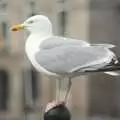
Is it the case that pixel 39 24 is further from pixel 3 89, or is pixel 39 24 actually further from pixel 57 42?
pixel 3 89

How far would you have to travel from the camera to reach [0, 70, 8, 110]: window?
6.32 meters

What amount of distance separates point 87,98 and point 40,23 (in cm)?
515

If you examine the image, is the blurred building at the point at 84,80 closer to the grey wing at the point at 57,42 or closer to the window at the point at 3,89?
the window at the point at 3,89

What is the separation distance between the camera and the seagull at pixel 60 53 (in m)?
1.08

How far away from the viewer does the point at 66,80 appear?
1.11m

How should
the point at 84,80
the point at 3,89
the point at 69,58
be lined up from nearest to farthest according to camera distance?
the point at 69,58 → the point at 84,80 → the point at 3,89

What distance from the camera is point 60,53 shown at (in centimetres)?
111

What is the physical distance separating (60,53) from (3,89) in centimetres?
531

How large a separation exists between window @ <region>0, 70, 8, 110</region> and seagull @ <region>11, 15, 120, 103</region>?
5.21 meters

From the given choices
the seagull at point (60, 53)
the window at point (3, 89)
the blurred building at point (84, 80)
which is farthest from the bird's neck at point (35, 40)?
the window at point (3, 89)

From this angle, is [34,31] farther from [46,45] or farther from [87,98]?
[87,98]

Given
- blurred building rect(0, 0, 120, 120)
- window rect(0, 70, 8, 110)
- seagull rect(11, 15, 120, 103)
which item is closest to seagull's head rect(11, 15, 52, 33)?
seagull rect(11, 15, 120, 103)

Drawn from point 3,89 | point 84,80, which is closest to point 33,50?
point 84,80

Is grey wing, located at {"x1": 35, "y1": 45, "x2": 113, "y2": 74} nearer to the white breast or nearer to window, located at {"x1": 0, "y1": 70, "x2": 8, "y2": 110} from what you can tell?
the white breast
